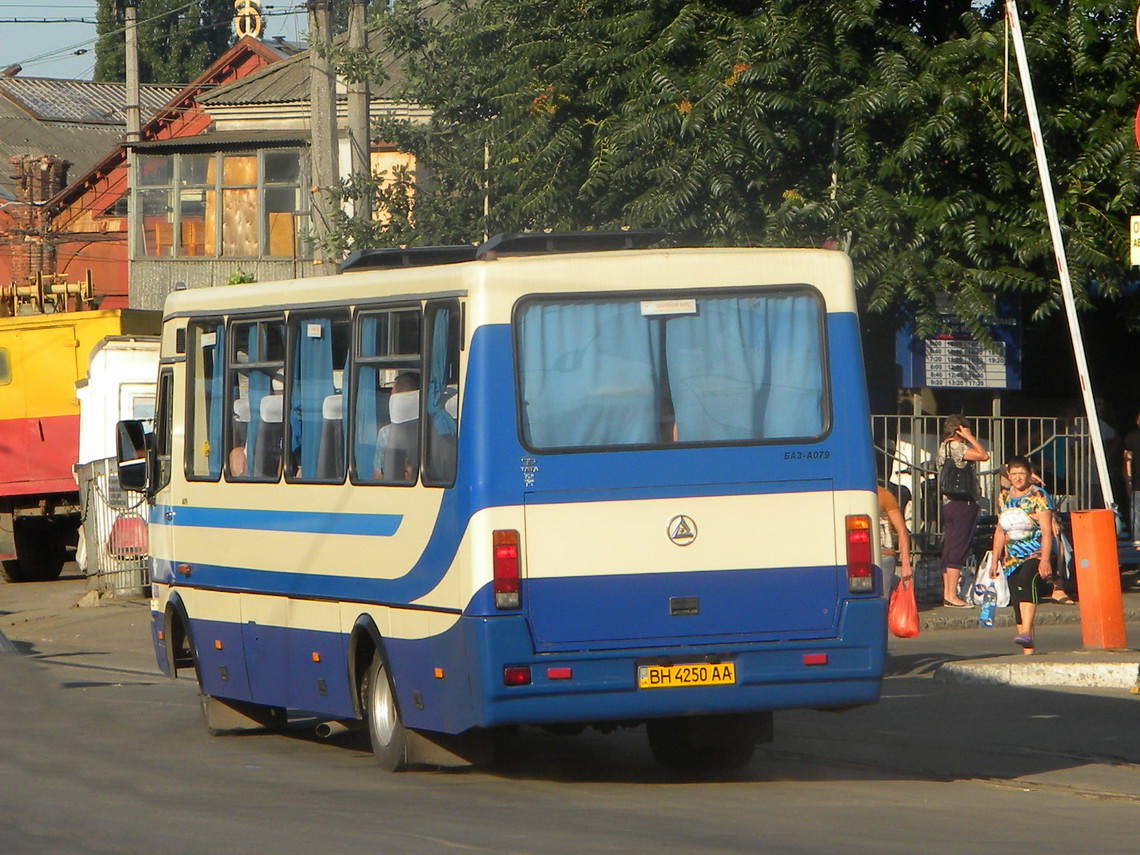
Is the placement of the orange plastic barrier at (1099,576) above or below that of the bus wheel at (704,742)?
above

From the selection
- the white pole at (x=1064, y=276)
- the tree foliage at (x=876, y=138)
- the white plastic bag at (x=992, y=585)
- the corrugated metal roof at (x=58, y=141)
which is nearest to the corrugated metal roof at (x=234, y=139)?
the tree foliage at (x=876, y=138)

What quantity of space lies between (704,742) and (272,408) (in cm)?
295

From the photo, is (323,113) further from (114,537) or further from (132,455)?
(132,455)

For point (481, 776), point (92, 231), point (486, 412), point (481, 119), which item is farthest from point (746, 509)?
point (92, 231)

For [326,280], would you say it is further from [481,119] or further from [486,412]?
[481,119]

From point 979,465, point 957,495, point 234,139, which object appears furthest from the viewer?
point 234,139

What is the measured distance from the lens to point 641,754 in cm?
1105

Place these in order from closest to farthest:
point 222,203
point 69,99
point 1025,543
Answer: point 1025,543, point 222,203, point 69,99

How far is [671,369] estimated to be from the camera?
9172mm

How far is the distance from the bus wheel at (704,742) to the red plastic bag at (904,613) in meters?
4.95

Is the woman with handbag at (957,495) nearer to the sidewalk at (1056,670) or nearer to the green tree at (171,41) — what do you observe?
the sidewalk at (1056,670)

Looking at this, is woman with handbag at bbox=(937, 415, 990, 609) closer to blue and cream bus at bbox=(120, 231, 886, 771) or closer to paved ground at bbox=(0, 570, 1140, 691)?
paved ground at bbox=(0, 570, 1140, 691)

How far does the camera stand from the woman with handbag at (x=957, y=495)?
18.4 meters

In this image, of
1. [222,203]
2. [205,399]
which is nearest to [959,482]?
[205,399]
